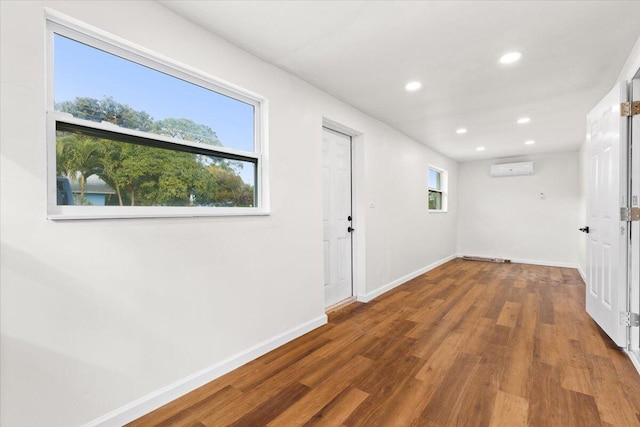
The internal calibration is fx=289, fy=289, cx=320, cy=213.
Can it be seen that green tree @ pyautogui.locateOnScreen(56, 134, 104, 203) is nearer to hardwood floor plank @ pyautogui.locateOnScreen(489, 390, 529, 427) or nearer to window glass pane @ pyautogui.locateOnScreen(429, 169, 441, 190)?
hardwood floor plank @ pyautogui.locateOnScreen(489, 390, 529, 427)

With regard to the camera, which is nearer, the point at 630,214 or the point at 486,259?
the point at 630,214

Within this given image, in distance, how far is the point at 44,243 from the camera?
4.58ft

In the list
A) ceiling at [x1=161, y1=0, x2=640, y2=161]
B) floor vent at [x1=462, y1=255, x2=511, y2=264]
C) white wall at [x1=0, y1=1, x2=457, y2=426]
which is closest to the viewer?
white wall at [x1=0, y1=1, x2=457, y2=426]

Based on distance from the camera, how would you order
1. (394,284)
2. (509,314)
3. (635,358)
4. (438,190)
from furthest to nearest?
(438,190) < (394,284) < (509,314) < (635,358)

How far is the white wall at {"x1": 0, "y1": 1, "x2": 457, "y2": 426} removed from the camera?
1331 millimetres

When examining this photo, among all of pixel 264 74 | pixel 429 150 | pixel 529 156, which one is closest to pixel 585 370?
pixel 264 74

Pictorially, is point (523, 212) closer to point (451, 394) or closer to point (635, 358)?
point (635, 358)

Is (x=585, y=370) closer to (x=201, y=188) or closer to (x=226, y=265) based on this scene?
(x=226, y=265)

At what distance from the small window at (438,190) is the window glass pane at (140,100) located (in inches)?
192

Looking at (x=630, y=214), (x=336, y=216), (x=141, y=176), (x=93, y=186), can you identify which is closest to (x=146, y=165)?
(x=141, y=176)

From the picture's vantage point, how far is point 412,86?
2967 millimetres

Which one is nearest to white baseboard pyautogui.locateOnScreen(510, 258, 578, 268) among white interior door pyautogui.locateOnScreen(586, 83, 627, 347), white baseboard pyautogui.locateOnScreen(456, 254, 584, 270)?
white baseboard pyautogui.locateOnScreen(456, 254, 584, 270)

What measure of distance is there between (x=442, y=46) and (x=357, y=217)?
2.11 metres

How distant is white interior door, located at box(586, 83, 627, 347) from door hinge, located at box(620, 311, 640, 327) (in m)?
0.03
